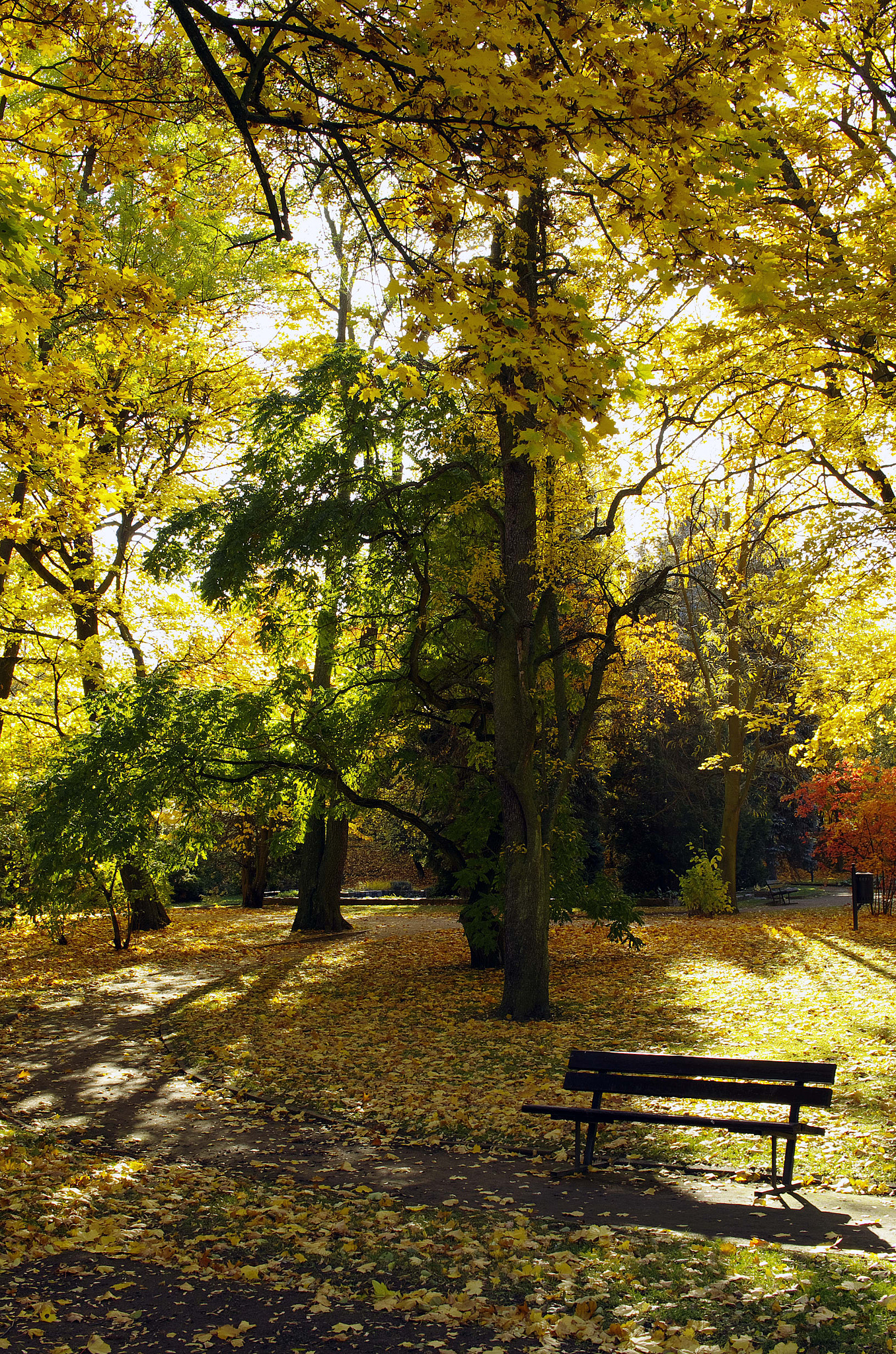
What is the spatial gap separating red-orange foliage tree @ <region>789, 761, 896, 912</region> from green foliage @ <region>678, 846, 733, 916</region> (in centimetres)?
231

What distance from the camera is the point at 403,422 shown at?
12.1 meters

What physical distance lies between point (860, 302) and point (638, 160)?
320 cm

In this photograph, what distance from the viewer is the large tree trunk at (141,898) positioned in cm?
1762

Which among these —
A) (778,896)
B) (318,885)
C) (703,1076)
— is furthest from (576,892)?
(778,896)

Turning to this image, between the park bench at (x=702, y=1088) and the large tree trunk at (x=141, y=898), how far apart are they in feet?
37.0

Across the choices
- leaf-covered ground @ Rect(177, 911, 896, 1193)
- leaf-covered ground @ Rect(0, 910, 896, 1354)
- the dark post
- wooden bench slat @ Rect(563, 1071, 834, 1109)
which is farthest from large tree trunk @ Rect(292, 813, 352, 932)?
wooden bench slat @ Rect(563, 1071, 834, 1109)

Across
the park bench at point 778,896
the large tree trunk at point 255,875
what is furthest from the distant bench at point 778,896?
the large tree trunk at point 255,875

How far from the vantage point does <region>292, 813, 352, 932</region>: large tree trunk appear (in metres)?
19.0

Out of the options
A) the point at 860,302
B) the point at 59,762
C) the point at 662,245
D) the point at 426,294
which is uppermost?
the point at 860,302

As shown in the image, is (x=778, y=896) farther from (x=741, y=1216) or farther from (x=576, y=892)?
(x=741, y=1216)

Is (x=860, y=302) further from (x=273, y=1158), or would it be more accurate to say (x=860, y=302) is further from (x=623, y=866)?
(x=623, y=866)

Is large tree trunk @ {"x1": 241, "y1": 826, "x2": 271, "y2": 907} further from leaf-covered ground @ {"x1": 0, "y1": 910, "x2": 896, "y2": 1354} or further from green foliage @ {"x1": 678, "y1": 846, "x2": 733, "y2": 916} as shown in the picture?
leaf-covered ground @ {"x1": 0, "y1": 910, "x2": 896, "y2": 1354}

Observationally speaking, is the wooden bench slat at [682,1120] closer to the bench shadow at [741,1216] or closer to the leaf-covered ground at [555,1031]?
the bench shadow at [741,1216]

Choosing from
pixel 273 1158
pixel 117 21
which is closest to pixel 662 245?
pixel 117 21
